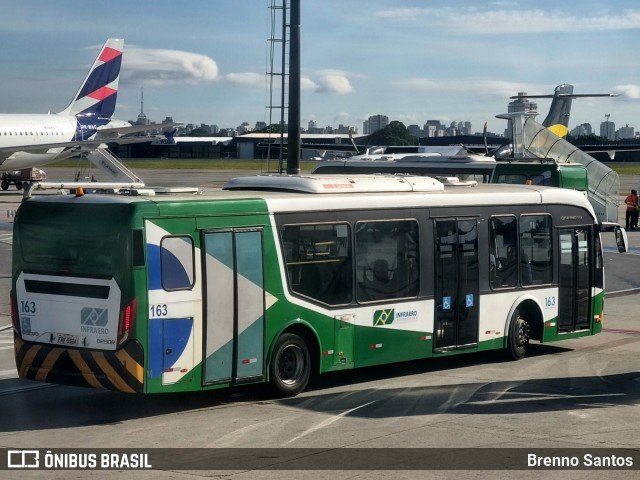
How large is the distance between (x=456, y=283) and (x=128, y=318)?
5.19m

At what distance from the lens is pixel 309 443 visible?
9.96 meters

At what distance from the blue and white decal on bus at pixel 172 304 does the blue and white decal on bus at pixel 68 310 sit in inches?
15.9

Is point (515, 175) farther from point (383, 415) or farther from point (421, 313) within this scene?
point (383, 415)

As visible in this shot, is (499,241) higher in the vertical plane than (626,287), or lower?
higher

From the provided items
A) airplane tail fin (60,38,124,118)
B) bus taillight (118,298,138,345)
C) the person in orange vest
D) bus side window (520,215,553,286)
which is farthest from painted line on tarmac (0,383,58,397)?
airplane tail fin (60,38,124,118)

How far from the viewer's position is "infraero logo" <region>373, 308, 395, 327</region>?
43.8ft

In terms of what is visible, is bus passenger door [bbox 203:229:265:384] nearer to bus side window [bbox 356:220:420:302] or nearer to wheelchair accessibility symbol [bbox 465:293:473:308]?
bus side window [bbox 356:220:420:302]

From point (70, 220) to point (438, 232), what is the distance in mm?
5069

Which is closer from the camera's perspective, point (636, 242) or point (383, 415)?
point (383, 415)

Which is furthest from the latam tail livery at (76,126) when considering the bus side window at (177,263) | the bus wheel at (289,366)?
the bus side window at (177,263)

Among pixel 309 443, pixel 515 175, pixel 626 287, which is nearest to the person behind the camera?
pixel 309 443

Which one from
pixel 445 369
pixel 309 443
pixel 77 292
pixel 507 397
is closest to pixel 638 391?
pixel 507 397

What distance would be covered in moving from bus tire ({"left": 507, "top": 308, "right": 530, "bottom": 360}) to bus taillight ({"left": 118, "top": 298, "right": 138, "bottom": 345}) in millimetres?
6342

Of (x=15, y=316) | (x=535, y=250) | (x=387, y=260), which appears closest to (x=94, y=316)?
(x=15, y=316)
